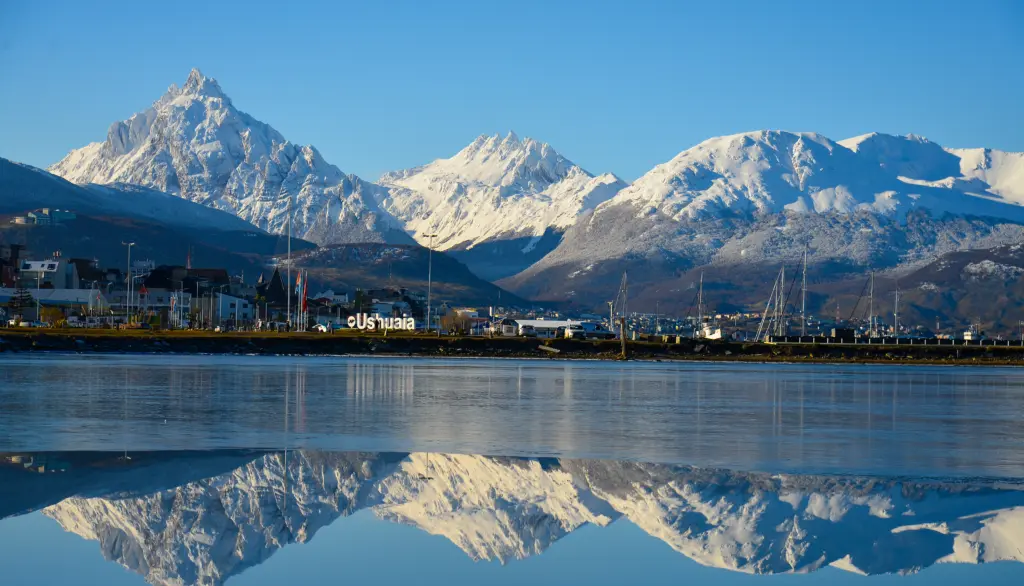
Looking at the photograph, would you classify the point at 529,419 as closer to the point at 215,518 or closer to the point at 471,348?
the point at 215,518

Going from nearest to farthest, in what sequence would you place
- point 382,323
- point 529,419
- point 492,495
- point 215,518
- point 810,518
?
point 215,518
point 810,518
point 492,495
point 529,419
point 382,323

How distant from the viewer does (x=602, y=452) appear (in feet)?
98.7

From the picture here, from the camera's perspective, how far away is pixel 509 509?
21984 millimetres

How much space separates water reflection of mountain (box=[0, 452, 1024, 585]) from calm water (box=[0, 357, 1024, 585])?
6cm

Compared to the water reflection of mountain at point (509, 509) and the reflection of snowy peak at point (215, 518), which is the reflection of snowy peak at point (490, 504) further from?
the reflection of snowy peak at point (215, 518)

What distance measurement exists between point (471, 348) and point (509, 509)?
108103mm

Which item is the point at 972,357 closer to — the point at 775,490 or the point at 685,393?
the point at 685,393

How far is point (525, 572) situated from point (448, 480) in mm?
7398

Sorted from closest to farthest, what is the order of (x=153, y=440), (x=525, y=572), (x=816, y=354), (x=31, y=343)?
(x=525, y=572), (x=153, y=440), (x=31, y=343), (x=816, y=354)

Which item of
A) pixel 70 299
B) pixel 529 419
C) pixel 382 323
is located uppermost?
pixel 70 299

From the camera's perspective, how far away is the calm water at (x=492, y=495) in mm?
17938

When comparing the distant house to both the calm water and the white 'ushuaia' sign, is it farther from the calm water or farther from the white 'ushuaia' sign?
the calm water

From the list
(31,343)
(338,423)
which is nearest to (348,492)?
(338,423)

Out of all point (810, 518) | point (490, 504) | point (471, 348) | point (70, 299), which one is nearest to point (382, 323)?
point (70, 299)
